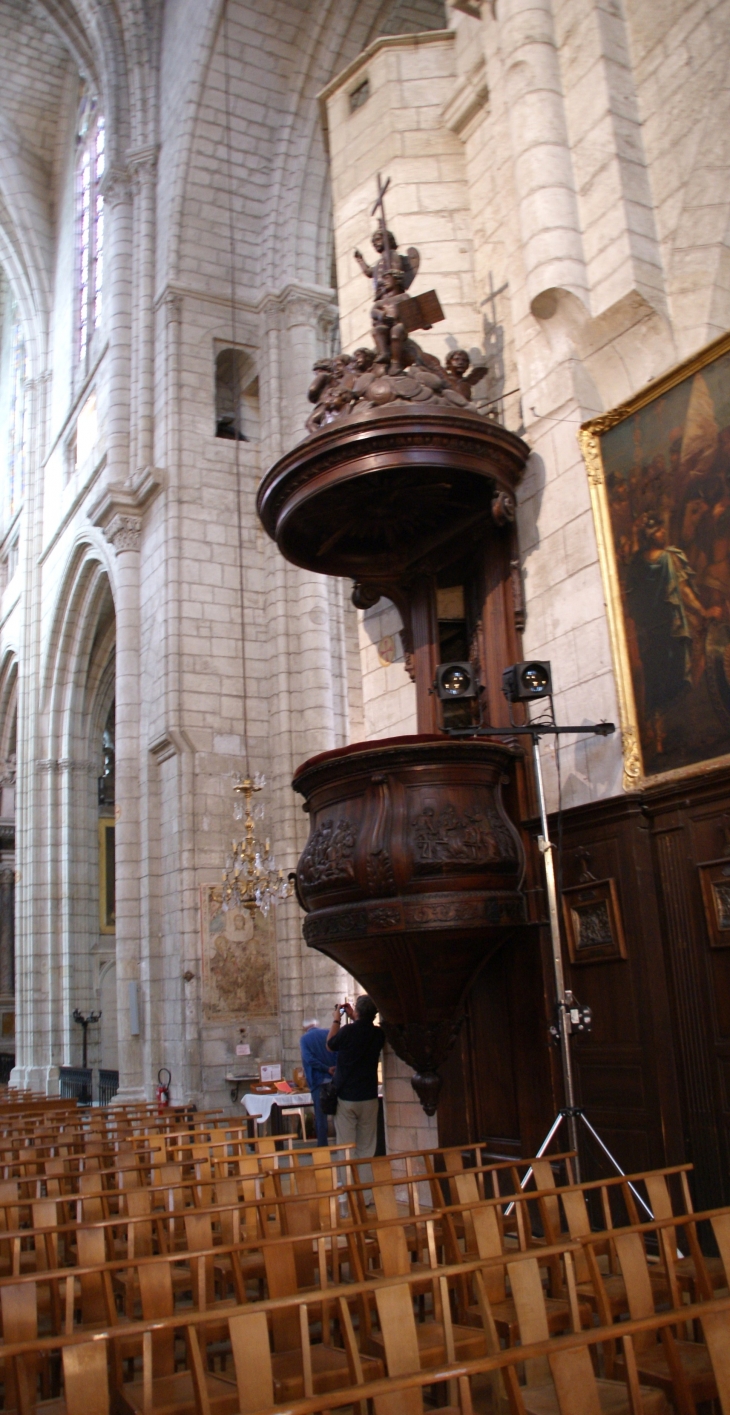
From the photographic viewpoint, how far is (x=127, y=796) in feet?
47.3

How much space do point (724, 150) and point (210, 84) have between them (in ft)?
35.5

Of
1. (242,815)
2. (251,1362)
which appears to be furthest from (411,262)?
(242,815)

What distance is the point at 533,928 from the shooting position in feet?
18.6

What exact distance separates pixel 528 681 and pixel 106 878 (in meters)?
19.2

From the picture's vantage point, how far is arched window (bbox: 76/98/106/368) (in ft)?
62.9

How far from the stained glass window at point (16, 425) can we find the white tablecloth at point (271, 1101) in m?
16.1

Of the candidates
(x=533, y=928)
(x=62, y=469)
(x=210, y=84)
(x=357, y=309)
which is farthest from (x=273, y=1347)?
(x=62, y=469)

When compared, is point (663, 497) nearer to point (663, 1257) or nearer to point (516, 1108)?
point (516, 1108)

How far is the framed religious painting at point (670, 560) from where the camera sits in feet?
16.5

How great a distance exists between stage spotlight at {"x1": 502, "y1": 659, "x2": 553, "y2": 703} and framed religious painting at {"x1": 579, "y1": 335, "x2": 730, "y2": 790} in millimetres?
412

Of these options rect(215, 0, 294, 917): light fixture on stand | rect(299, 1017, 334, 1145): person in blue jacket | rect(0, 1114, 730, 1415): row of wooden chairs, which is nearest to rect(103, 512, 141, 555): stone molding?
rect(215, 0, 294, 917): light fixture on stand

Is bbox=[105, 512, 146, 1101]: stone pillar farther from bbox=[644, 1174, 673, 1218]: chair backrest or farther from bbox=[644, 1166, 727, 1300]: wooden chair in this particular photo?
bbox=[644, 1174, 673, 1218]: chair backrest

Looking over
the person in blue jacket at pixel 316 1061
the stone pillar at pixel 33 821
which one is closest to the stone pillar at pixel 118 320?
the stone pillar at pixel 33 821

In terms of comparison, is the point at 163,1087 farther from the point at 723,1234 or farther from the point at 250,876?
the point at 723,1234
